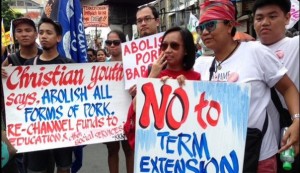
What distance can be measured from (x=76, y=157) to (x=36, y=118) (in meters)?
0.75

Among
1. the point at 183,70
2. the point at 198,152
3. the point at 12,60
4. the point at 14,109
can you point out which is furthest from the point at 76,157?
the point at 198,152

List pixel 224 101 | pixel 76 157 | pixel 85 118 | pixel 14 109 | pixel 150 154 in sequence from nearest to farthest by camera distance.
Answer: pixel 224 101
pixel 150 154
pixel 14 109
pixel 85 118
pixel 76 157

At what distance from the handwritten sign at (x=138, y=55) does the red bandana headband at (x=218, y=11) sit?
1530 mm

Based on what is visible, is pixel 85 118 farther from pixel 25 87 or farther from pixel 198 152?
pixel 198 152

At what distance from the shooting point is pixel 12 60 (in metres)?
3.92

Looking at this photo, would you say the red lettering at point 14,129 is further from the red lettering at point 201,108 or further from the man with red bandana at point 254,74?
the man with red bandana at point 254,74

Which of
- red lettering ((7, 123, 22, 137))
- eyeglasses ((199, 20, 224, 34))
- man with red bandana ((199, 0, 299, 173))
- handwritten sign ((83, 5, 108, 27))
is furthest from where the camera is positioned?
handwritten sign ((83, 5, 108, 27))

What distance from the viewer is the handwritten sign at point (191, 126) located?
6.82ft

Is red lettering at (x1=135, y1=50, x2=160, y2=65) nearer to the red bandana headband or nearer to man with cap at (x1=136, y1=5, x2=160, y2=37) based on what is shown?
man with cap at (x1=136, y1=5, x2=160, y2=37)

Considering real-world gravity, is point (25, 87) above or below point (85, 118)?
above

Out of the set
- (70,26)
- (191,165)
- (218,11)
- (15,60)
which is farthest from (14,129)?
(218,11)

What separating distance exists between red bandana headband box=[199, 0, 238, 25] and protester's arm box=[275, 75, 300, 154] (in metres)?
0.46

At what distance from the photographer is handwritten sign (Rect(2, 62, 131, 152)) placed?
136 inches

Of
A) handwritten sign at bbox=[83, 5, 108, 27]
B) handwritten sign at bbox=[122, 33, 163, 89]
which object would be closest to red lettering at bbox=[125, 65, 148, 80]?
handwritten sign at bbox=[122, 33, 163, 89]
